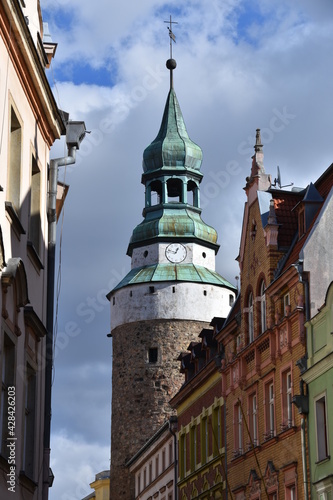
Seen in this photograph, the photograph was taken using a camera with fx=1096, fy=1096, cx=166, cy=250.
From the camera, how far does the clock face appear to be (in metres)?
64.5

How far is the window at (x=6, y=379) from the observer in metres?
14.4

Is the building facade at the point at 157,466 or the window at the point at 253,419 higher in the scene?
the building facade at the point at 157,466

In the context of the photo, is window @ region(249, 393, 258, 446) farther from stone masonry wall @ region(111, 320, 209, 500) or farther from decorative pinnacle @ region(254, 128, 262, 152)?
stone masonry wall @ region(111, 320, 209, 500)

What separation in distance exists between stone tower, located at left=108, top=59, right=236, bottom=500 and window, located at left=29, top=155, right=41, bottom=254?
1720 inches

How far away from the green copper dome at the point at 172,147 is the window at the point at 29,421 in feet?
166

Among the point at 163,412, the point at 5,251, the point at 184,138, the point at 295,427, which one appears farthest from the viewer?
the point at 184,138

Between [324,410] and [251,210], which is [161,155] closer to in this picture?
[251,210]

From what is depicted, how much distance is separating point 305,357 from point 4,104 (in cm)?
1481

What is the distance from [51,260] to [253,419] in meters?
16.7

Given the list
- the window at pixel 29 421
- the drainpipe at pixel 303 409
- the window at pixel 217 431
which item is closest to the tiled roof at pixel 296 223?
the drainpipe at pixel 303 409

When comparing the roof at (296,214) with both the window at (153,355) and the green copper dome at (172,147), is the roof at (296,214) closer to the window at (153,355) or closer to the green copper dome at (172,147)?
the window at (153,355)

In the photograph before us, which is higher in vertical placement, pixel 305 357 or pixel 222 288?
pixel 222 288

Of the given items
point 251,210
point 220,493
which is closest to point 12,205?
point 251,210

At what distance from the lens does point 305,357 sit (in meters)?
27.5
